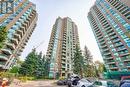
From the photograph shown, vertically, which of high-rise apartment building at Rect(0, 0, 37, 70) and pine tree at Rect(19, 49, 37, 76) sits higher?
high-rise apartment building at Rect(0, 0, 37, 70)

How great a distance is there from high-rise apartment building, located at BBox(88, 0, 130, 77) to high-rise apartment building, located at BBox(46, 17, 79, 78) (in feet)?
71.4

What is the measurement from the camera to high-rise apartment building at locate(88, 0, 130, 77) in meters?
69.0

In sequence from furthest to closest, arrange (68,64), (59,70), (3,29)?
(68,64), (59,70), (3,29)

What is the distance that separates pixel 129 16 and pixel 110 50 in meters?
23.1

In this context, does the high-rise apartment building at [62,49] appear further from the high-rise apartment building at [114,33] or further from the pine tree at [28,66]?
the pine tree at [28,66]

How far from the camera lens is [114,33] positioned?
3105 inches

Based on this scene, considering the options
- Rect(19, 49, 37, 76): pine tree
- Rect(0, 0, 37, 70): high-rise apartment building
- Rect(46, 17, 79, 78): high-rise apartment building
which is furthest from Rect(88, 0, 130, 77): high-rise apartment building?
Rect(0, 0, 37, 70): high-rise apartment building

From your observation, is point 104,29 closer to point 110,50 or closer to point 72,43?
point 110,50

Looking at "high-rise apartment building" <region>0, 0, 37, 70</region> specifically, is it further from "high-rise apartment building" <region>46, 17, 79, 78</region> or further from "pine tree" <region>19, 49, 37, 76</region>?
"high-rise apartment building" <region>46, 17, 79, 78</region>

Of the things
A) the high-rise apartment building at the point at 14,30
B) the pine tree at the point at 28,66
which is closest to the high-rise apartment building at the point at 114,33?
the pine tree at the point at 28,66

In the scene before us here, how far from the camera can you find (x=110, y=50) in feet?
254

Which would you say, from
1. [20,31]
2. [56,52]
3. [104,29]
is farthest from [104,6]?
[20,31]

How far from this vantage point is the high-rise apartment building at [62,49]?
88.0m

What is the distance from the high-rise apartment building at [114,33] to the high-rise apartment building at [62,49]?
21764mm
